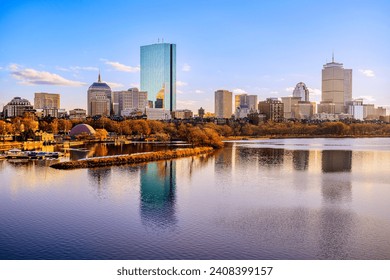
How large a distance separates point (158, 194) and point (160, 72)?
50.8m

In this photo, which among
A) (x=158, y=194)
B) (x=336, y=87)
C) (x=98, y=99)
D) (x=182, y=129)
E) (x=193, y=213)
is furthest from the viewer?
(x=336, y=87)

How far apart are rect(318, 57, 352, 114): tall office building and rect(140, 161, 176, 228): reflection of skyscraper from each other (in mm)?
57629

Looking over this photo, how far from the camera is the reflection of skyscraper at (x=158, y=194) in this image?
711 centimetres

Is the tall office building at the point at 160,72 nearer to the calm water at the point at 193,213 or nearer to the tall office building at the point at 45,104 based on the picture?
the tall office building at the point at 45,104

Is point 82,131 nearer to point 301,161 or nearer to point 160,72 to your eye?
point 301,161

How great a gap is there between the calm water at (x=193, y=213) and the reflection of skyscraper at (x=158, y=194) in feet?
0.06

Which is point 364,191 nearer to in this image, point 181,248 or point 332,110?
point 181,248

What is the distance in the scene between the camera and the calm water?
580 centimetres

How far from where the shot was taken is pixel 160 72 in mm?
58844

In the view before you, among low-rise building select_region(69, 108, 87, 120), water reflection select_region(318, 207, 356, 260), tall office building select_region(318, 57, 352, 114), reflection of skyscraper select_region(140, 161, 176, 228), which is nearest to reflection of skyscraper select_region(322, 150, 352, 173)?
reflection of skyscraper select_region(140, 161, 176, 228)

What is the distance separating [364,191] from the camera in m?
9.52

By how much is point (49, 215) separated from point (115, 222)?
1176mm

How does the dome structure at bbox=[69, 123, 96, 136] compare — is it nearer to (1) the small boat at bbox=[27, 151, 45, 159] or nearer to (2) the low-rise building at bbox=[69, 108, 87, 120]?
(1) the small boat at bbox=[27, 151, 45, 159]

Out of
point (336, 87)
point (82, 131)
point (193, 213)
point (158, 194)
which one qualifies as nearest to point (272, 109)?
point (336, 87)
